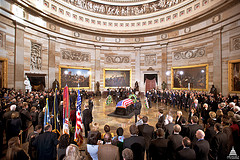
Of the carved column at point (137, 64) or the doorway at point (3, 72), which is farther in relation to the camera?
the carved column at point (137, 64)

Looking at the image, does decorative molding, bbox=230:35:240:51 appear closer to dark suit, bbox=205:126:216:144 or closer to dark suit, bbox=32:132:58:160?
dark suit, bbox=205:126:216:144

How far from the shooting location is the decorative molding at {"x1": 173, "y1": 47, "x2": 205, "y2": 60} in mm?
16562

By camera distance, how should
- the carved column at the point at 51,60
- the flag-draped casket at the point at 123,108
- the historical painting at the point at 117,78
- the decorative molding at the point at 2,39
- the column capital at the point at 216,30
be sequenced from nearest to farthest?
the flag-draped casket at the point at 123,108 → the decorative molding at the point at 2,39 → the column capital at the point at 216,30 → the carved column at the point at 51,60 → the historical painting at the point at 117,78

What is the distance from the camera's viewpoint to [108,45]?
74.5 ft

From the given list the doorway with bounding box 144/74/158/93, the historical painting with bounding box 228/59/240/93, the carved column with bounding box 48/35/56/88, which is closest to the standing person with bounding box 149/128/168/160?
the historical painting with bounding box 228/59/240/93

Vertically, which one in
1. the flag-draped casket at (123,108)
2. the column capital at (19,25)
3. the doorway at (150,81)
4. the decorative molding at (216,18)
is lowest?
the flag-draped casket at (123,108)

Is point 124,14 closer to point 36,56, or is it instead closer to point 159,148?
point 36,56

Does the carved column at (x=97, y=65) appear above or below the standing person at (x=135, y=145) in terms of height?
above

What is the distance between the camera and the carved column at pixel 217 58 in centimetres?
1406

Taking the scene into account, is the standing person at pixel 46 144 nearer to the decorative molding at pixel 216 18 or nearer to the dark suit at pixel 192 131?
the dark suit at pixel 192 131

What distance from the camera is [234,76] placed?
484 inches

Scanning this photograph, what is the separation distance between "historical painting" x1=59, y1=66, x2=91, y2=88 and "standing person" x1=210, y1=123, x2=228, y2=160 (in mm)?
17472

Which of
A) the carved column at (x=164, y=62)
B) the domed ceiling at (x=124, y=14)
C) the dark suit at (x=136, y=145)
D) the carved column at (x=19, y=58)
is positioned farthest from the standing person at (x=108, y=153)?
the carved column at (x=164, y=62)

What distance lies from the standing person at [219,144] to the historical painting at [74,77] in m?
17.5
